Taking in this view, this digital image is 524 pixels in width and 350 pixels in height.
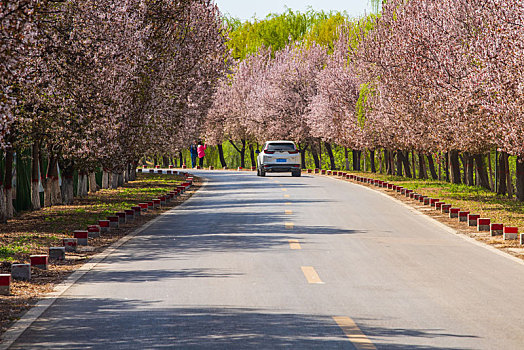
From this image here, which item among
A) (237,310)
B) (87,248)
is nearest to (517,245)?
(87,248)

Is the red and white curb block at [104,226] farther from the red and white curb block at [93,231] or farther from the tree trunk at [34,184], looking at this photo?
the tree trunk at [34,184]

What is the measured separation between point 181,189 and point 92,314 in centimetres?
2617

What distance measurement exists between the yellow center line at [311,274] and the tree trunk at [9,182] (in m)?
11.7

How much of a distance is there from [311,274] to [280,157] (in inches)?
1379

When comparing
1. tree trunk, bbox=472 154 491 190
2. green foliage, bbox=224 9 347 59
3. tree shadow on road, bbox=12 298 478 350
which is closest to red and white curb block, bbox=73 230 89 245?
tree shadow on road, bbox=12 298 478 350

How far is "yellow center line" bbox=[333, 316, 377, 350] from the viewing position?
734 cm

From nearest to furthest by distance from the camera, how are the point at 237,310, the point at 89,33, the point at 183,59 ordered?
the point at 237,310 → the point at 89,33 → the point at 183,59

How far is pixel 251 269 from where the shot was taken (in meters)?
12.5

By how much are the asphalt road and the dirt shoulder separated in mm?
502

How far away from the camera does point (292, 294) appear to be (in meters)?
10.1

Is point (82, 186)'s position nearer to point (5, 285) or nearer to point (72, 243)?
point (72, 243)

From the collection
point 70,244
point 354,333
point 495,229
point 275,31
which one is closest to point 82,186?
point 70,244

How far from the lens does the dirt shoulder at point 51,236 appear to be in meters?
10.6

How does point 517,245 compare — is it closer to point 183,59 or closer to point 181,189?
point 181,189
